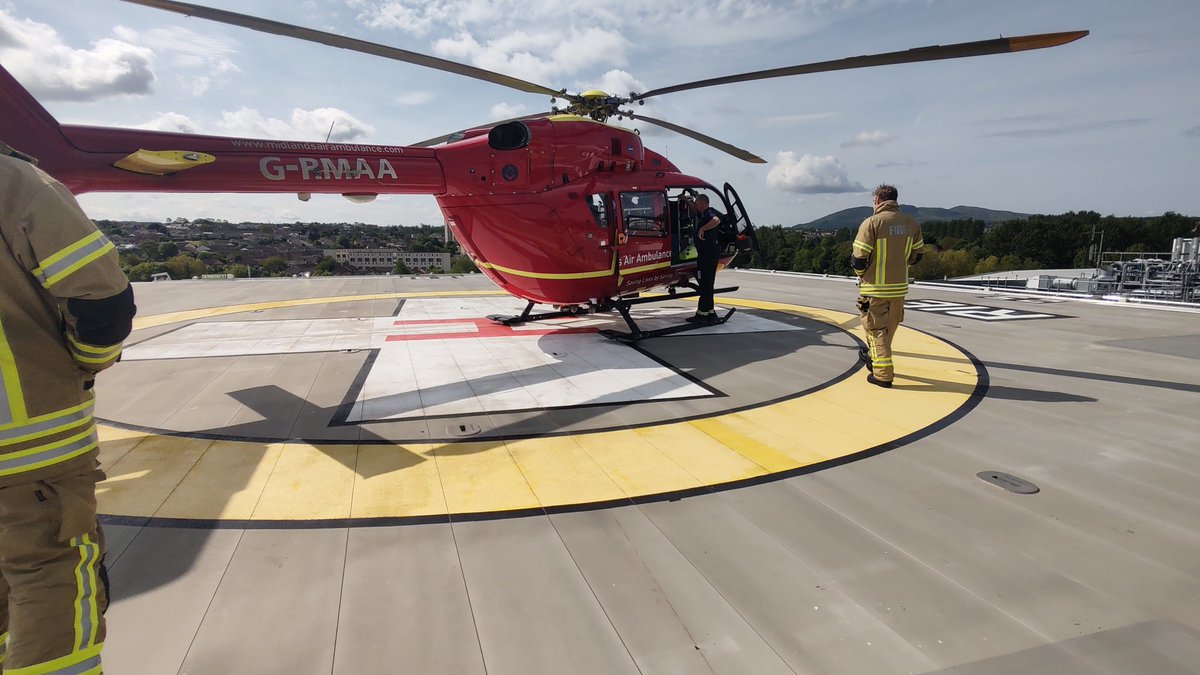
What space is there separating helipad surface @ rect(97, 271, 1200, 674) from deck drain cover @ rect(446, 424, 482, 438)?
35 mm

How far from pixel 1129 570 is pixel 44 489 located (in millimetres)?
5094

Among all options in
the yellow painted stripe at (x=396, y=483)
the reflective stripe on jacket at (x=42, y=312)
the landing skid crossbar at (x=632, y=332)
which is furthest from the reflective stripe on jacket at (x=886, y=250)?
the reflective stripe on jacket at (x=42, y=312)

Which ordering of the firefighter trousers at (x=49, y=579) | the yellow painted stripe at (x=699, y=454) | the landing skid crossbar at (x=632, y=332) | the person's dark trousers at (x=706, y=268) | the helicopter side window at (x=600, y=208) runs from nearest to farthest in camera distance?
the firefighter trousers at (x=49, y=579), the yellow painted stripe at (x=699, y=454), the helicopter side window at (x=600, y=208), the landing skid crossbar at (x=632, y=332), the person's dark trousers at (x=706, y=268)

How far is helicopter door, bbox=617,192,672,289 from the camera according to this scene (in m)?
9.06

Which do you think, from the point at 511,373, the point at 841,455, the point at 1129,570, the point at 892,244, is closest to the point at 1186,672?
the point at 1129,570

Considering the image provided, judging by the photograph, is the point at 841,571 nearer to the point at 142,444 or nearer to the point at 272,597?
the point at 272,597

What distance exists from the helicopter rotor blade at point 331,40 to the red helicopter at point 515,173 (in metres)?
0.01


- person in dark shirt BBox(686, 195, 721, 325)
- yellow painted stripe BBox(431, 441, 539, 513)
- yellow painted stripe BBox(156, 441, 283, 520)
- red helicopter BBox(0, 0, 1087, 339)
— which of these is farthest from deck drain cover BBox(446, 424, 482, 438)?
person in dark shirt BBox(686, 195, 721, 325)

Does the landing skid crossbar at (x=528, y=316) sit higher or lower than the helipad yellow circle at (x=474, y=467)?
higher

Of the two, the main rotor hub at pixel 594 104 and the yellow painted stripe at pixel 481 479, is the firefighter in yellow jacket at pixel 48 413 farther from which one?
the main rotor hub at pixel 594 104

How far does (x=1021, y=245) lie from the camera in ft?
304

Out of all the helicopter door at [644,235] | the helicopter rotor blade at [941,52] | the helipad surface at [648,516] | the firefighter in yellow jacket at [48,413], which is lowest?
the helipad surface at [648,516]

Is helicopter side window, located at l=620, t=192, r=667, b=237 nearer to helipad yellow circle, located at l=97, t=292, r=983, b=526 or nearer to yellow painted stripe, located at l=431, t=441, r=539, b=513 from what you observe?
helipad yellow circle, located at l=97, t=292, r=983, b=526

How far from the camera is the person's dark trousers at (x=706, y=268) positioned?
10.2 meters
